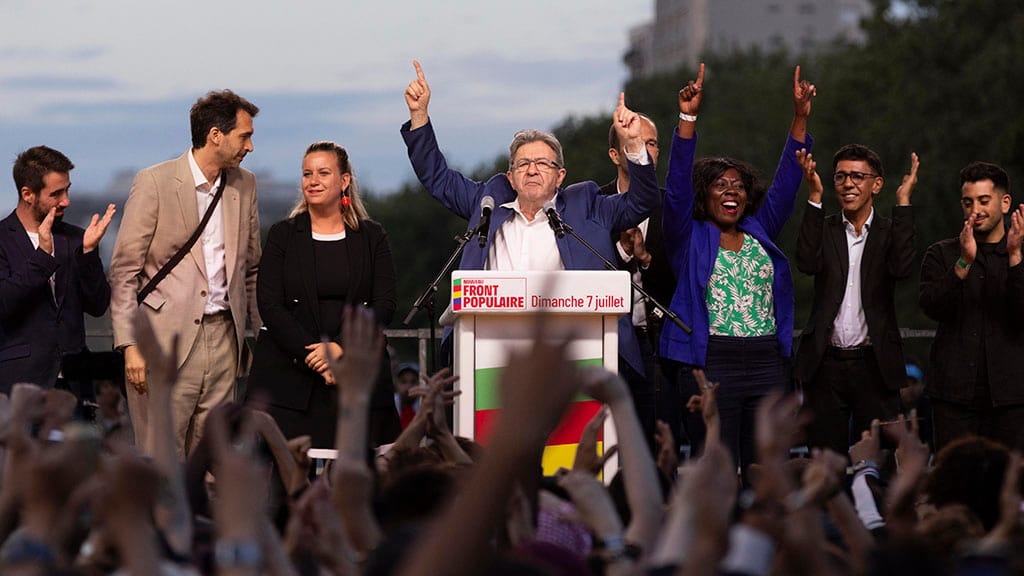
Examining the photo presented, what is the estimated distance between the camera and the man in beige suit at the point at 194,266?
310 inches

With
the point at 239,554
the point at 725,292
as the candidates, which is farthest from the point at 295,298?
the point at 239,554

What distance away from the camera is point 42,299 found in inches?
318

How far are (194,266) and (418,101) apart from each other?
4.33ft

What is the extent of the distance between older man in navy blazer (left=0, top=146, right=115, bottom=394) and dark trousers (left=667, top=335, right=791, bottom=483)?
9.13 feet

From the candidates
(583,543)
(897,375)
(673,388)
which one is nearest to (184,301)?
(673,388)

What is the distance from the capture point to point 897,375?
27.0 feet

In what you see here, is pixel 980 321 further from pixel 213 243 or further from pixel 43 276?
pixel 43 276

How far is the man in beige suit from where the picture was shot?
788cm

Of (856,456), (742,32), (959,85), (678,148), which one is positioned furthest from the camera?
(742,32)

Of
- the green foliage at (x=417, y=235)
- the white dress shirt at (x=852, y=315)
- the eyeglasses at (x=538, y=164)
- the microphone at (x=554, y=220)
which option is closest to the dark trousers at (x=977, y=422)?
the white dress shirt at (x=852, y=315)

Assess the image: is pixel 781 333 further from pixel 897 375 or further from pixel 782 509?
pixel 782 509

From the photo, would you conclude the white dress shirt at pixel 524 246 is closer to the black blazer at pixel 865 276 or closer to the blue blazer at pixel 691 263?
the blue blazer at pixel 691 263

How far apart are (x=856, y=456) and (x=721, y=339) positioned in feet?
7.11

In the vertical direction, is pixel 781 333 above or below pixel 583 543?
above
